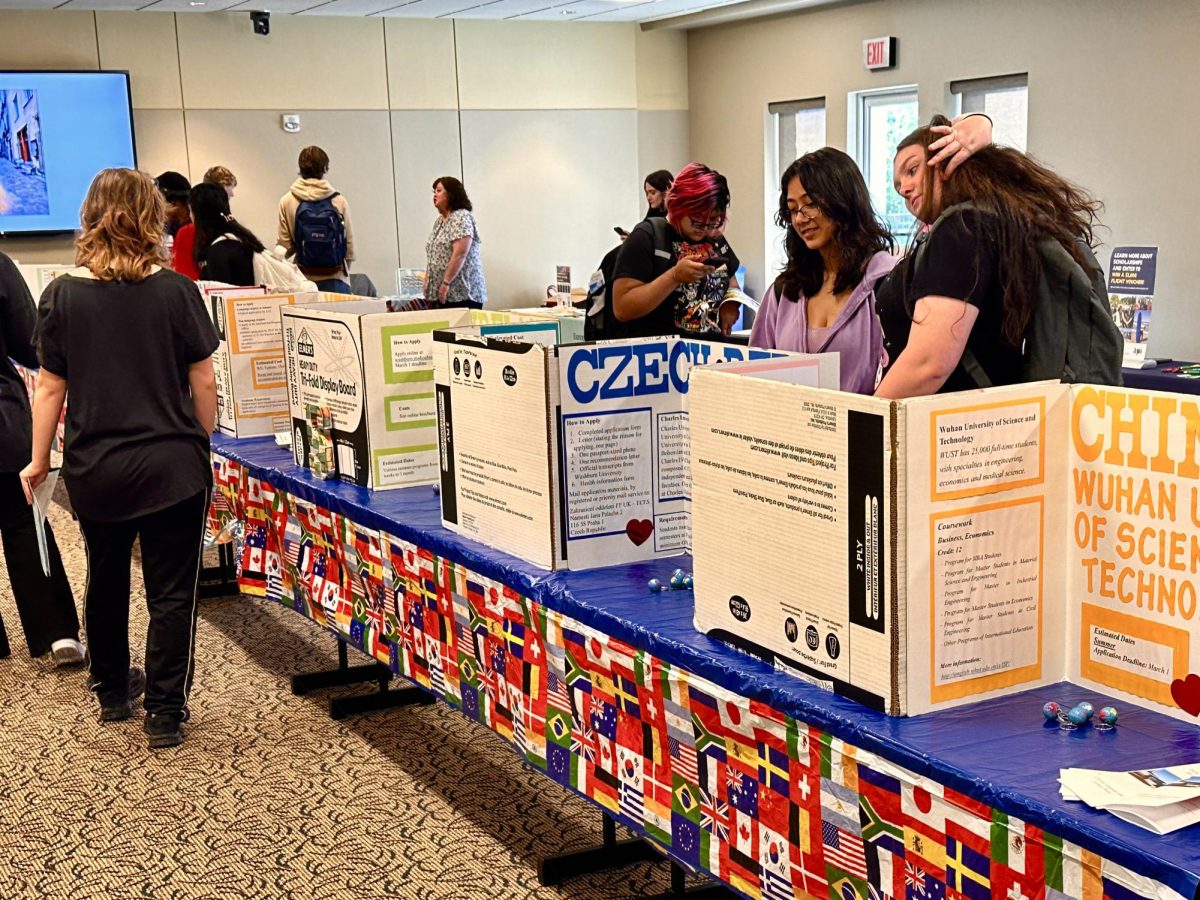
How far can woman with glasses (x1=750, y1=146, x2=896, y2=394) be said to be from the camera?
8.86ft

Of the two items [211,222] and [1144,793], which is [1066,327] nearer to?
[1144,793]

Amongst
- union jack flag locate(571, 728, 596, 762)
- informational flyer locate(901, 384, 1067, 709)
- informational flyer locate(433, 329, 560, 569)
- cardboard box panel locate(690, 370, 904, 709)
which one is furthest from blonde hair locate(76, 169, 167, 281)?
informational flyer locate(901, 384, 1067, 709)

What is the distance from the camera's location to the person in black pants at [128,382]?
2.89 m

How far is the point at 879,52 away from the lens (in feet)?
29.6

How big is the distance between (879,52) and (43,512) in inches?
281

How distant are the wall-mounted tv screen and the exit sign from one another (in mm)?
5039

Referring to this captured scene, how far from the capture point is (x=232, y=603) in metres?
4.50

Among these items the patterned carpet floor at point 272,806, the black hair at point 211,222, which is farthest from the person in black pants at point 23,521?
the black hair at point 211,222

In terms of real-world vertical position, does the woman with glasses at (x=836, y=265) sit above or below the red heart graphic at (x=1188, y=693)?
above

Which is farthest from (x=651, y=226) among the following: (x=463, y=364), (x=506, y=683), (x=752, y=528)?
(x=752, y=528)

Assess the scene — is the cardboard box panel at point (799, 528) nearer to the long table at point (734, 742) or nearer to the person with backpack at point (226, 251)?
the long table at point (734, 742)

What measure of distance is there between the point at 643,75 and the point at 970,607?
10.1 m

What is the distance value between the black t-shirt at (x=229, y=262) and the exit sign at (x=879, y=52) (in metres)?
5.37

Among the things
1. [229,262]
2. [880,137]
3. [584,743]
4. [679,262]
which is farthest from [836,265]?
[880,137]
